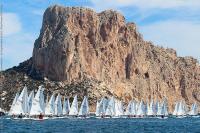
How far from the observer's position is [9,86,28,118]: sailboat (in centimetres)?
14100

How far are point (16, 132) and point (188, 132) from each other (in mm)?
35835

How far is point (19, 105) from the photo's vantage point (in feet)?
464

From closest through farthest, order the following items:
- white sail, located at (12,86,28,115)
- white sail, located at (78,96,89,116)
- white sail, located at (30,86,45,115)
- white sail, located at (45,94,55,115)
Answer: white sail, located at (12,86,28,115) → white sail, located at (30,86,45,115) → white sail, located at (45,94,55,115) → white sail, located at (78,96,89,116)

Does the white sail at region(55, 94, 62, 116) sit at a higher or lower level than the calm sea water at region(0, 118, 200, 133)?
higher

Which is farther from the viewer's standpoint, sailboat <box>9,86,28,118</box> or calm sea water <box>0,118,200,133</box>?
sailboat <box>9,86,28,118</box>

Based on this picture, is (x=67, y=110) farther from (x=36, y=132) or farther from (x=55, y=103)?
(x=36, y=132)

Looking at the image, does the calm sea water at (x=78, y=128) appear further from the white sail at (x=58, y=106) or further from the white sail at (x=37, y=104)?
the white sail at (x=58, y=106)

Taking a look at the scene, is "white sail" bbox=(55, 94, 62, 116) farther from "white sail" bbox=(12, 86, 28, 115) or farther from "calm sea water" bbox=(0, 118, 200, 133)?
"calm sea water" bbox=(0, 118, 200, 133)

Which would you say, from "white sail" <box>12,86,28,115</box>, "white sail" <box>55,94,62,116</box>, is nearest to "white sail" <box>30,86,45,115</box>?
"white sail" <box>12,86,28,115</box>

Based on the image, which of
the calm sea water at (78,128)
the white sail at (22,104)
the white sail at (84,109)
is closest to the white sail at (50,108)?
the white sail at (22,104)

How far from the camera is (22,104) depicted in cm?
14162

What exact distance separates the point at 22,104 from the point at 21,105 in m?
0.35

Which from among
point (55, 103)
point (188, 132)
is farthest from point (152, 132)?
point (55, 103)

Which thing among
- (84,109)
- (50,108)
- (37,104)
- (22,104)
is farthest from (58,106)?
(22,104)
